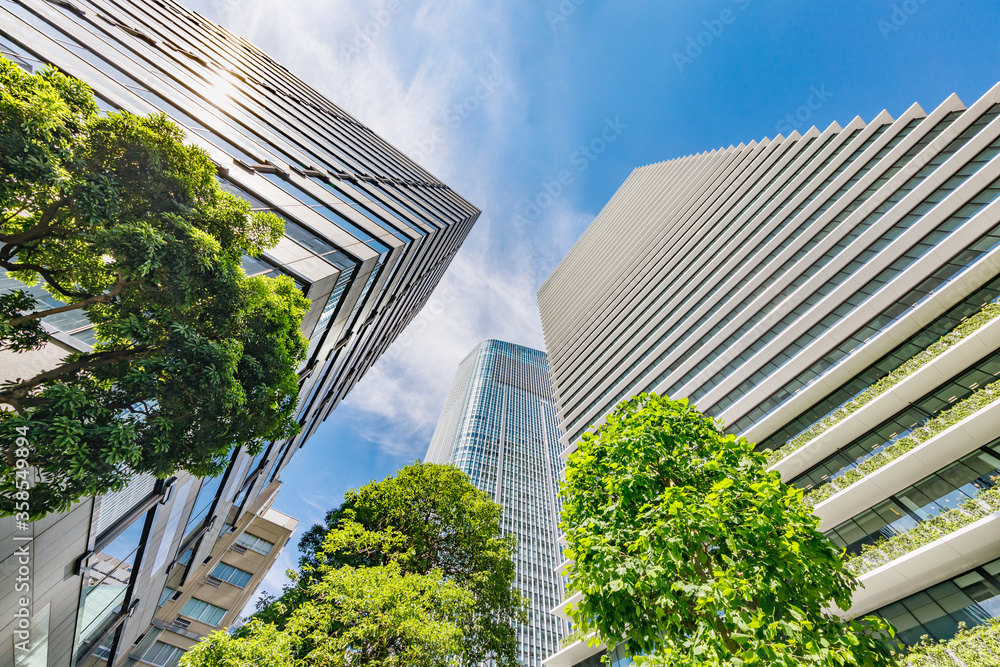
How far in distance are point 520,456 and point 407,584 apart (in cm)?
8788

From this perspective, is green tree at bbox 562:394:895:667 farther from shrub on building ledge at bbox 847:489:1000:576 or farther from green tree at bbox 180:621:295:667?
shrub on building ledge at bbox 847:489:1000:576

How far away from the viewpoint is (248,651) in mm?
6980

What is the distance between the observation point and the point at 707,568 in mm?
6355

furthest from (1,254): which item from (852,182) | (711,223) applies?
(711,223)

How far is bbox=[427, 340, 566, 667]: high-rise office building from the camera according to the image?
69125 millimetres

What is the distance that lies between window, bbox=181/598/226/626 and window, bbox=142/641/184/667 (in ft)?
6.38

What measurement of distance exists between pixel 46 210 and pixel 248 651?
8.20m

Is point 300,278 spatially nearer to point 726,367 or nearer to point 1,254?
point 1,254

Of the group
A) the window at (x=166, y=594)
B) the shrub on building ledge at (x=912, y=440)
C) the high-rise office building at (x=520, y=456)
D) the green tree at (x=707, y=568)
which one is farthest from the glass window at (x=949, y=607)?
the high-rise office building at (x=520, y=456)

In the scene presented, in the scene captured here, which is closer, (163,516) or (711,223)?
(163,516)

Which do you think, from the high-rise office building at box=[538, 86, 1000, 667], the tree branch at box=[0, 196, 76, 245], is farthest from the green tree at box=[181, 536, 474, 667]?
the high-rise office building at box=[538, 86, 1000, 667]

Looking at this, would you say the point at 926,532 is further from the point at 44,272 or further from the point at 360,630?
the point at 44,272

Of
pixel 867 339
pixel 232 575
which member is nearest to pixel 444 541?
pixel 232 575

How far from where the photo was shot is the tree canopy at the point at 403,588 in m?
8.11
